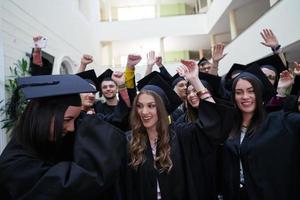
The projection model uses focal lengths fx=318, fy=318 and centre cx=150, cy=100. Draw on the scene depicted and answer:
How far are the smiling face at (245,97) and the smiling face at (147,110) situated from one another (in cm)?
82

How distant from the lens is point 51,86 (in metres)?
1.80

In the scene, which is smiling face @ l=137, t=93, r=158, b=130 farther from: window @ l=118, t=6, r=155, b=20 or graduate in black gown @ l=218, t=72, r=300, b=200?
window @ l=118, t=6, r=155, b=20

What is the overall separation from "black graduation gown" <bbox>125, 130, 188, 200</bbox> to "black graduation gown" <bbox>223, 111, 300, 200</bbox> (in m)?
0.54

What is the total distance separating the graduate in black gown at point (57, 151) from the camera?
153 cm

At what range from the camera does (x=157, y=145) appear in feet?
8.94

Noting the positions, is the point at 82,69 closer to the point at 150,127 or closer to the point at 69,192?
the point at 150,127

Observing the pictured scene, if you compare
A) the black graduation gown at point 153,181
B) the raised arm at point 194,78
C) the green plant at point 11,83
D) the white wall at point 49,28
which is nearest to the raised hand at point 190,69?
the raised arm at point 194,78

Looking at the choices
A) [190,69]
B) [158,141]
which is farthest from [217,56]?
[158,141]

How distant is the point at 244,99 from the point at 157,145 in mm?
948

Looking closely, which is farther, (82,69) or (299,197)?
(82,69)

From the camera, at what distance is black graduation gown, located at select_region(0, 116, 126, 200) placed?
1514 millimetres

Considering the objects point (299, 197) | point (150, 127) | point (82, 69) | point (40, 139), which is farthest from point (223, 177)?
point (82, 69)

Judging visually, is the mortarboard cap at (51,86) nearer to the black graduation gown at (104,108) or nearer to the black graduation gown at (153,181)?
the black graduation gown at (153,181)

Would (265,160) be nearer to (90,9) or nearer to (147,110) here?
(147,110)
